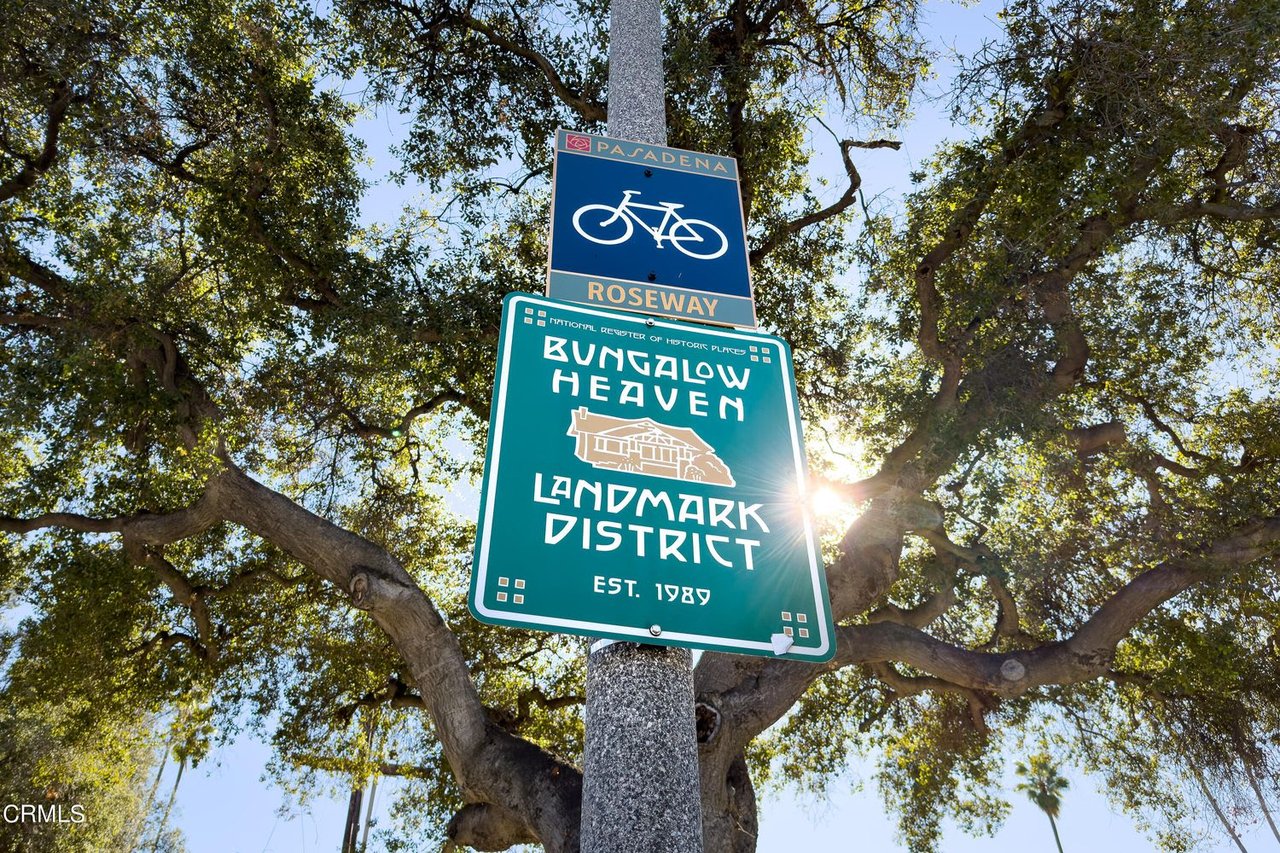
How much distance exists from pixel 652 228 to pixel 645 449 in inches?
53.8

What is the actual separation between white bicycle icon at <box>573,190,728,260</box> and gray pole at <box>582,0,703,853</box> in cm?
A: 189

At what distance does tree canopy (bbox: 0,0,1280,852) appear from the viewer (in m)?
8.27

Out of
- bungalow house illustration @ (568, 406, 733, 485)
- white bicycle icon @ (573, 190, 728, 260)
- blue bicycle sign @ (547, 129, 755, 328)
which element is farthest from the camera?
white bicycle icon @ (573, 190, 728, 260)

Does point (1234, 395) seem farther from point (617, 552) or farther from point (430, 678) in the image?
point (617, 552)

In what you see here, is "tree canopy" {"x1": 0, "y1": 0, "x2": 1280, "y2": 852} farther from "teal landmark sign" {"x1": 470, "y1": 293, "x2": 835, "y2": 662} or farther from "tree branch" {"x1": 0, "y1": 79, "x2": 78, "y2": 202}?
"teal landmark sign" {"x1": 470, "y1": 293, "x2": 835, "y2": 662}

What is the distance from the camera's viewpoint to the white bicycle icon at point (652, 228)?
151 inches

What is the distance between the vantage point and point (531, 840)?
25.1 ft

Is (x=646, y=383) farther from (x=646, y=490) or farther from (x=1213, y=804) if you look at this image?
(x=1213, y=804)

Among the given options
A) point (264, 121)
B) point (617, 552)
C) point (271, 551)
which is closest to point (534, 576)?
point (617, 552)

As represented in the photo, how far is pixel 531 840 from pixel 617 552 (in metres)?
6.04

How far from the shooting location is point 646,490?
2852mm

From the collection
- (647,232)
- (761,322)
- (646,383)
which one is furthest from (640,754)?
(761,322)

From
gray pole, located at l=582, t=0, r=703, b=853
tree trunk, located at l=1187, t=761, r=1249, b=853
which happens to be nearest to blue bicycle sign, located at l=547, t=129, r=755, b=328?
gray pole, located at l=582, t=0, r=703, b=853

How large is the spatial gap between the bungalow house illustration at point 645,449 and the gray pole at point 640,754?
0.59 m
